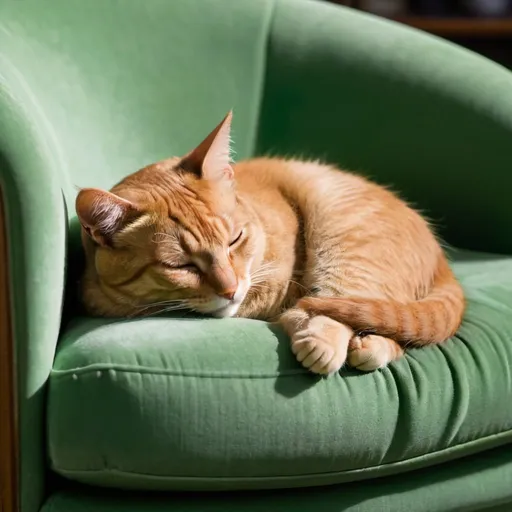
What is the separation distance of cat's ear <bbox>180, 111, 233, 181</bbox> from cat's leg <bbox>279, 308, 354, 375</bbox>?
32 cm

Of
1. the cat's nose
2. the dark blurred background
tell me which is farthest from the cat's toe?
the dark blurred background

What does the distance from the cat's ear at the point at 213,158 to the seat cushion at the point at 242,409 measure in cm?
29

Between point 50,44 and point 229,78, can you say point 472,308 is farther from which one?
point 50,44

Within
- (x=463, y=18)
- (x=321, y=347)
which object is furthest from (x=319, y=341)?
(x=463, y=18)

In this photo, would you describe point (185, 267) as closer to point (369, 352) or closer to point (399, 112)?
point (369, 352)

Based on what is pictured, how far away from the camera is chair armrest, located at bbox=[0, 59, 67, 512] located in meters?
1.14

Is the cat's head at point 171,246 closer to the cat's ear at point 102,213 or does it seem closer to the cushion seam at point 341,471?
the cat's ear at point 102,213

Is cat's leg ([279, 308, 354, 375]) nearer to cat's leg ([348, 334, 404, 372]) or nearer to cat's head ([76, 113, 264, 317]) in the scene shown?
cat's leg ([348, 334, 404, 372])

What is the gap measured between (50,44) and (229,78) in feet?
1.40

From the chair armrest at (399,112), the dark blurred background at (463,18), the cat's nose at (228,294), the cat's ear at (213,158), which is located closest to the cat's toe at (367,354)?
the cat's nose at (228,294)

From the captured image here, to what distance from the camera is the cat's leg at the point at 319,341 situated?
1.18 metres

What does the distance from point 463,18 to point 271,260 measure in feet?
6.16

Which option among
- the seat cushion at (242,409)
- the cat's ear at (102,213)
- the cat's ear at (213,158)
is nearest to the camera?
the seat cushion at (242,409)

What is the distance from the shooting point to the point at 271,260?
147 centimetres
